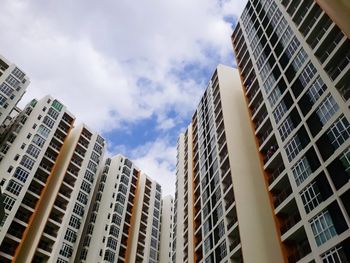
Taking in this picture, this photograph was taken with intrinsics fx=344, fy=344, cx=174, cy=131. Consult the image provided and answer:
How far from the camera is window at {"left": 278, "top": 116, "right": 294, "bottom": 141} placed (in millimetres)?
33344

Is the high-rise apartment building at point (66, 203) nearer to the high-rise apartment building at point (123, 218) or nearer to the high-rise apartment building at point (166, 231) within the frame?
the high-rise apartment building at point (123, 218)

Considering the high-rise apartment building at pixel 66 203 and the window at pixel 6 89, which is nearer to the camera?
the high-rise apartment building at pixel 66 203

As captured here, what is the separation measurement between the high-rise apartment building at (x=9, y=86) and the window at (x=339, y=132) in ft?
→ 167

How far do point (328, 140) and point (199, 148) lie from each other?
106ft

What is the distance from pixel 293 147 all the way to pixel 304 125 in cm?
233

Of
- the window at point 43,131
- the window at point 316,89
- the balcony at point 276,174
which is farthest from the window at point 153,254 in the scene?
the window at point 316,89

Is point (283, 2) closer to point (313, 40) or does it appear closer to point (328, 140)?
point (313, 40)

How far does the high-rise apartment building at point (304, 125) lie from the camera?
2481 cm

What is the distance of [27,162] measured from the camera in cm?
5731

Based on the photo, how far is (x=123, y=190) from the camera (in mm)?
74438

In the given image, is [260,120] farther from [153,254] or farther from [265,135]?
[153,254]

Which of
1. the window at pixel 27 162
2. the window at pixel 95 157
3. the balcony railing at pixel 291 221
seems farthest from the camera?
the window at pixel 95 157

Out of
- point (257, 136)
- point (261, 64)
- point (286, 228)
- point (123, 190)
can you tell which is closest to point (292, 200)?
point (286, 228)

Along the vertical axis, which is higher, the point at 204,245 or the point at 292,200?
the point at 204,245
